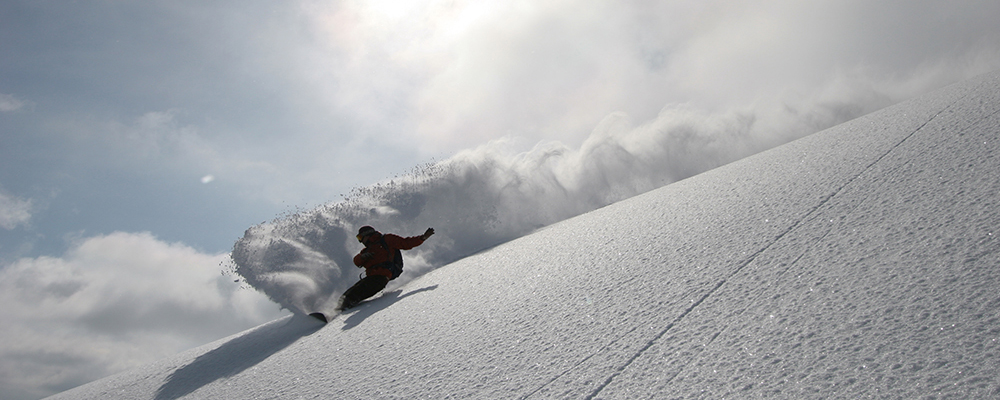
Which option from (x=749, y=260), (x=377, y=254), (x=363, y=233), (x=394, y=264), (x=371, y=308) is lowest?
(x=749, y=260)

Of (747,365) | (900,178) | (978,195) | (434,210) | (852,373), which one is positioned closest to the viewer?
(852,373)

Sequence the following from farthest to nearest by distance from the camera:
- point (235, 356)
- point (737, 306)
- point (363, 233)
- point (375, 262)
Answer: point (363, 233) < point (375, 262) < point (235, 356) < point (737, 306)

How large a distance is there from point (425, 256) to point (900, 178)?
5.77m

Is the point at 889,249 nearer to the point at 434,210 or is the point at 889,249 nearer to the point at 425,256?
the point at 425,256

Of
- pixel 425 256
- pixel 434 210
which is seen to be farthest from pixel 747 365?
pixel 434 210

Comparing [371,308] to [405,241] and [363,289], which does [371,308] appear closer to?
[363,289]

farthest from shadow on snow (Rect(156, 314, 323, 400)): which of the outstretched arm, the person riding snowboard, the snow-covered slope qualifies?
the outstretched arm

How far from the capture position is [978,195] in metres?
2.61

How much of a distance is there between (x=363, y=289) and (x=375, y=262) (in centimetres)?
34

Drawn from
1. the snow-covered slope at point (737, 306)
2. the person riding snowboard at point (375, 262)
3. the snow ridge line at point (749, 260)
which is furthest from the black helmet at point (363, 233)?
the snow ridge line at point (749, 260)

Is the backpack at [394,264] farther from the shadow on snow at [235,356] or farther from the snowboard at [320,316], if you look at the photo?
the shadow on snow at [235,356]

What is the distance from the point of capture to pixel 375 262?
5.80 metres

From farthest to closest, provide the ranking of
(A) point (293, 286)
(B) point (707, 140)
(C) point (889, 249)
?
(B) point (707, 140) → (A) point (293, 286) → (C) point (889, 249)

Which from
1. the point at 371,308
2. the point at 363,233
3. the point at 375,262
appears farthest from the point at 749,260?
the point at 363,233
